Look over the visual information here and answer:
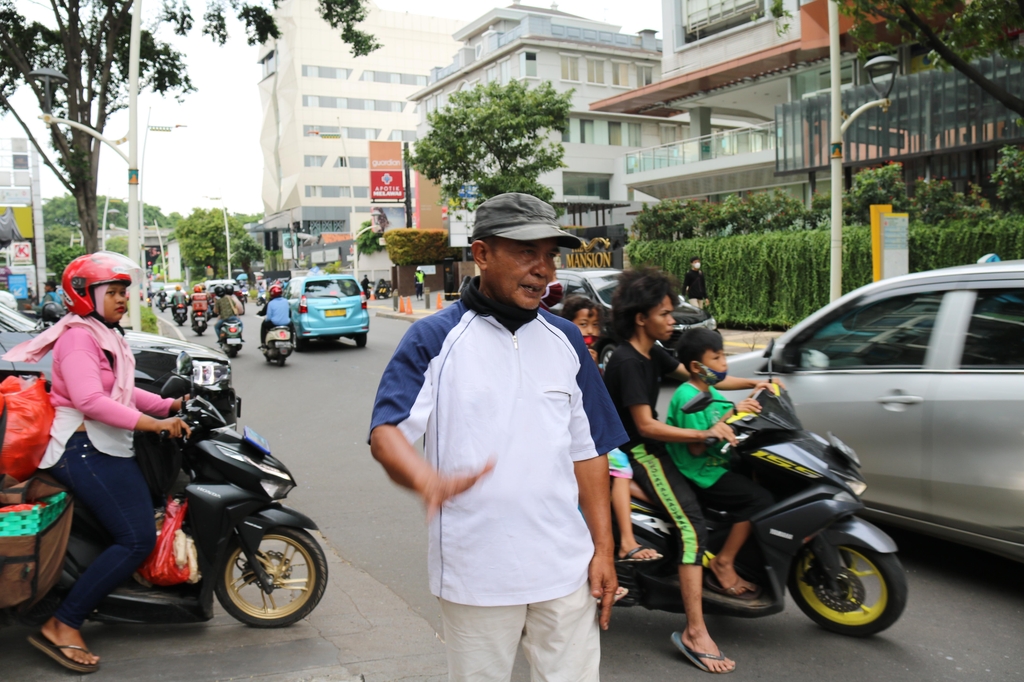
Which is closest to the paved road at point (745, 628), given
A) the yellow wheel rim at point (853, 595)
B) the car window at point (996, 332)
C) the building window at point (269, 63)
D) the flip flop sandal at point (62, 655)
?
the yellow wheel rim at point (853, 595)

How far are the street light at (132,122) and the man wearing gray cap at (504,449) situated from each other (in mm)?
13345

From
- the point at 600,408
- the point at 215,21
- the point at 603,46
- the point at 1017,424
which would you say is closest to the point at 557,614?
the point at 600,408

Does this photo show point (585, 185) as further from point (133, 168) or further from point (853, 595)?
point (853, 595)

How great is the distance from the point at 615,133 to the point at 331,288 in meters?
33.9

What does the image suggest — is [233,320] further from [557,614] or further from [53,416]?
[557,614]

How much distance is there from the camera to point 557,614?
86.4 inches

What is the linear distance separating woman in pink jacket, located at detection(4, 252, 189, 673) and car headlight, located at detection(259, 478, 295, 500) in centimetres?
53

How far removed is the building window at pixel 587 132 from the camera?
48062 mm

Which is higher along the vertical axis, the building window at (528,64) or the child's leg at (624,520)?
the building window at (528,64)

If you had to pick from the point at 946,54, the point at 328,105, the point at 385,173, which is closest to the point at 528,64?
the point at 385,173

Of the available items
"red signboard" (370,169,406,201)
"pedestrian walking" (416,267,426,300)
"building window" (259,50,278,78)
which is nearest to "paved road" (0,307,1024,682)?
"pedestrian walking" (416,267,426,300)

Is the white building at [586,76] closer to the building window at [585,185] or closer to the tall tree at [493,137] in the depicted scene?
the building window at [585,185]

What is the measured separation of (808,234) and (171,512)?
1814 centimetres

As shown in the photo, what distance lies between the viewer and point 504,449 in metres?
2.09
